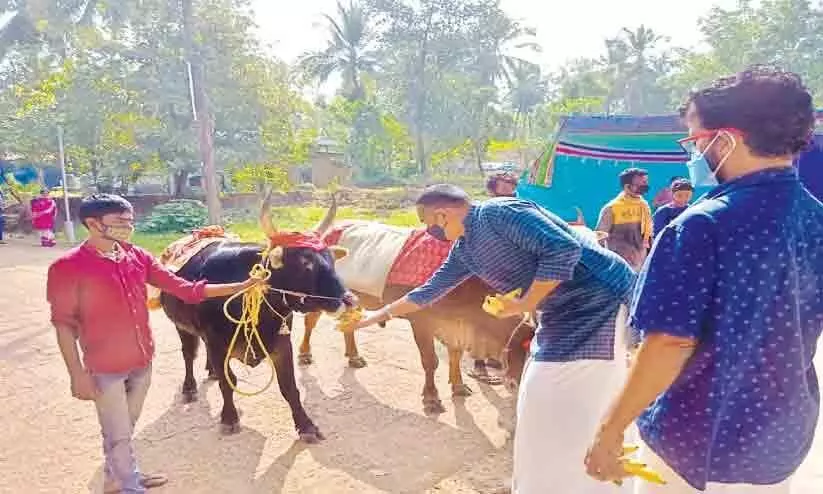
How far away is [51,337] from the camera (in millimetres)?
6539

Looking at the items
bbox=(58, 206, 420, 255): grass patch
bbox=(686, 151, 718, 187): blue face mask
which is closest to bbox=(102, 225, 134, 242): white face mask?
bbox=(686, 151, 718, 187): blue face mask

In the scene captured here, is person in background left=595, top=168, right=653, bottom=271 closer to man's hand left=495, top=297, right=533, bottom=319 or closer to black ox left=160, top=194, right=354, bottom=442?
black ox left=160, top=194, right=354, bottom=442

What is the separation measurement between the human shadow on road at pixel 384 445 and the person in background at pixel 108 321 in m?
0.85

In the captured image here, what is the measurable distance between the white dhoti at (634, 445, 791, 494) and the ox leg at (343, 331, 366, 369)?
3.81 metres

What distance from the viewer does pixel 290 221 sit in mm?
17719

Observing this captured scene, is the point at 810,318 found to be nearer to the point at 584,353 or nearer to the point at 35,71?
the point at 584,353

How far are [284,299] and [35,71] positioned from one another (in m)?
26.2

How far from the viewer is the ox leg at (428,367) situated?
14.7 feet

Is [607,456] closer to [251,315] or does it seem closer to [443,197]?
[443,197]

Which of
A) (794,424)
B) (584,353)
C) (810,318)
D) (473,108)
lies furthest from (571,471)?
(473,108)

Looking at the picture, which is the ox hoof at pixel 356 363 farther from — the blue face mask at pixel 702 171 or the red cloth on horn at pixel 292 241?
the blue face mask at pixel 702 171

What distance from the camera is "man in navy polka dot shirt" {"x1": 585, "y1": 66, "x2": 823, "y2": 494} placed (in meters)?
1.43

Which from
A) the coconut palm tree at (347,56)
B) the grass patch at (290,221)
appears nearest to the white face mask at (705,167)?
the grass patch at (290,221)

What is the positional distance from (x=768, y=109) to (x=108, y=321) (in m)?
2.87
